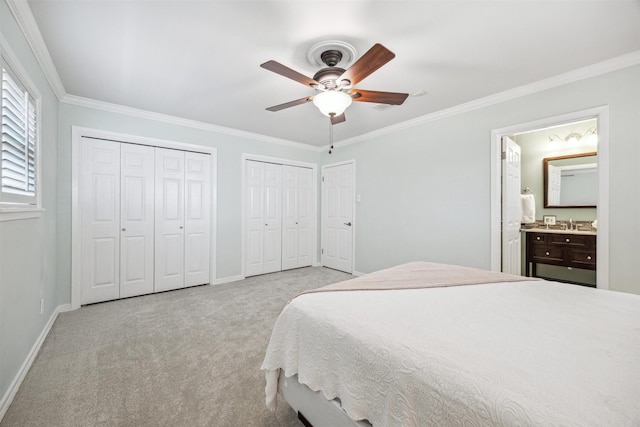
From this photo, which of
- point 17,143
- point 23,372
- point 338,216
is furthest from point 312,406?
point 338,216

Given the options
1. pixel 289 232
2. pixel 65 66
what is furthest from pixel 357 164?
pixel 65 66

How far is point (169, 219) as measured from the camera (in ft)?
12.0

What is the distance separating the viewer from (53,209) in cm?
272

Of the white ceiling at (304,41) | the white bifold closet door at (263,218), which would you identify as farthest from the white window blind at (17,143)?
the white bifold closet door at (263,218)

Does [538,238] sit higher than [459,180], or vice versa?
[459,180]

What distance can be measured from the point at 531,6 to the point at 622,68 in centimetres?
131

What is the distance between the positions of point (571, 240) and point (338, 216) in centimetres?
324

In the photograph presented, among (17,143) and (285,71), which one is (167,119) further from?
(285,71)

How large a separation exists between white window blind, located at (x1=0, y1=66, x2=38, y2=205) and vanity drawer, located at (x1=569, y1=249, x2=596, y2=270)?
5.31m

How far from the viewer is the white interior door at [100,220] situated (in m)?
3.09

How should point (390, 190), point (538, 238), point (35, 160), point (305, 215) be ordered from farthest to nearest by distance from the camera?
point (305, 215)
point (390, 190)
point (538, 238)
point (35, 160)

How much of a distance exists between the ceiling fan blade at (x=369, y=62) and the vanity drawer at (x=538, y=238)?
338 centimetres

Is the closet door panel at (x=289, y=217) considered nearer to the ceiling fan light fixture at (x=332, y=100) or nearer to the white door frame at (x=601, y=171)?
the ceiling fan light fixture at (x=332, y=100)

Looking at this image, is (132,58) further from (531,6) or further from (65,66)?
(531,6)
